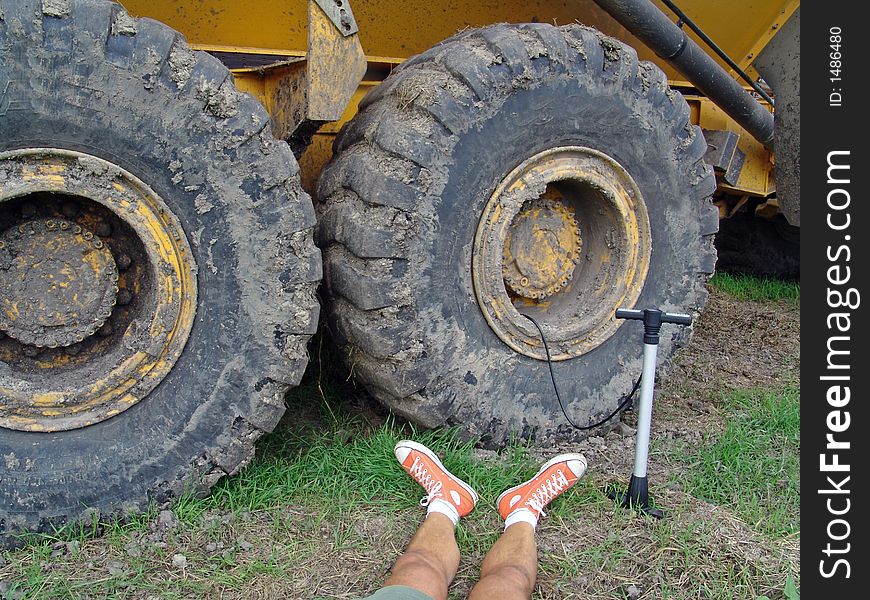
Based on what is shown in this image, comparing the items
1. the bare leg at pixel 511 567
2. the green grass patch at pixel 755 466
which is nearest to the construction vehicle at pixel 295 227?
the green grass patch at pixel 755 466

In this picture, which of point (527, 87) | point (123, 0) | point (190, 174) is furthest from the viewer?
point (123, 0)

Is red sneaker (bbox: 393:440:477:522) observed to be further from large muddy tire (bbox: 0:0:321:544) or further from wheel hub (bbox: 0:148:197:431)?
wheel hub (bbox: 0:148:197:431)

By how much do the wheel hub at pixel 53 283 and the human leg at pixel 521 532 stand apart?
54.1 inches

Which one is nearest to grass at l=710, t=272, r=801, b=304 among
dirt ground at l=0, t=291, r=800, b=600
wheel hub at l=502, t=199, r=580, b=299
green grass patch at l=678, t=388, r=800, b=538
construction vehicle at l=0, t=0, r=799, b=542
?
green grass patch at l=678, t=388, r=800, b=538

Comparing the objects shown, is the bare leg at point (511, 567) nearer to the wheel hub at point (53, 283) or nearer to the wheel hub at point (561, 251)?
the wheel hub at point (561, 251)

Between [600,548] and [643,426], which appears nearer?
[600,548]

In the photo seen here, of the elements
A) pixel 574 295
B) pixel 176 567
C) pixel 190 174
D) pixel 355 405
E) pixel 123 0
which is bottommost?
pixel 176 567

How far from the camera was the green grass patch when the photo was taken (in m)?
2.56

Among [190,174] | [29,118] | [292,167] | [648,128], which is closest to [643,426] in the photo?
[648,128]

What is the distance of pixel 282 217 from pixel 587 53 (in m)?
1.28

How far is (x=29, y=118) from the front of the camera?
2.04 metres

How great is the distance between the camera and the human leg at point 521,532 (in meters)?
2.03

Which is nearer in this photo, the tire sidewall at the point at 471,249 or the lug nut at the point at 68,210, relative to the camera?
the lug nut at the point at 68,210

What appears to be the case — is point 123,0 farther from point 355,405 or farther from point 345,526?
point 345,526
